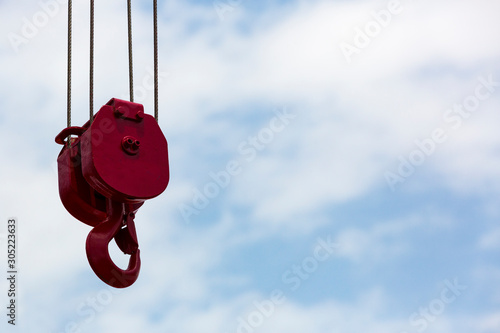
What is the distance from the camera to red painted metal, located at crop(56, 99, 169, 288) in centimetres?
533

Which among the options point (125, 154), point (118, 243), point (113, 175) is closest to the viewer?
point (113, 175)

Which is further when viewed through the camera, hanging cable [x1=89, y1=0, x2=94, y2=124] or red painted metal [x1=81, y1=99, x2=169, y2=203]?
hanging cable [x1=89, y1=0, x2=94, y2=124]

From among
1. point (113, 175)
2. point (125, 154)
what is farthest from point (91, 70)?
point (113, 175)

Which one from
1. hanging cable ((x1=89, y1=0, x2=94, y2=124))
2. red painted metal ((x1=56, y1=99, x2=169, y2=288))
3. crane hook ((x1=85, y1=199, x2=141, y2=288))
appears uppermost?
hanging cable ((x1=89, y1=0, x2=94, y2=124))

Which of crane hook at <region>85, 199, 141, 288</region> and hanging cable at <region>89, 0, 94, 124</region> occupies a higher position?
hanging cable at <region>89, 0, 94, 124</region>

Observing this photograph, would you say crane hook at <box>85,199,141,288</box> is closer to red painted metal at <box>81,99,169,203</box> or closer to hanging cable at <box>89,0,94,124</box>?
red painted metal at <box>81,99,169,203</box>

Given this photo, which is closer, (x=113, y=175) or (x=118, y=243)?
(x=113, y=175)

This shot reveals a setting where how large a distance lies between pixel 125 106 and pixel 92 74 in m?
0.28

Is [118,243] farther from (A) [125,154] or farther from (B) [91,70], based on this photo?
(B) [91,70]

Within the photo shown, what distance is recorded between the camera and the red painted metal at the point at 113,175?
210 inches

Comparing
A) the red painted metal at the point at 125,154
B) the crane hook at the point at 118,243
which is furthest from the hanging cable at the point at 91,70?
the crane hook at the point at 118,243

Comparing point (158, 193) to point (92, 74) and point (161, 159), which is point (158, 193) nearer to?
point (161, 159)

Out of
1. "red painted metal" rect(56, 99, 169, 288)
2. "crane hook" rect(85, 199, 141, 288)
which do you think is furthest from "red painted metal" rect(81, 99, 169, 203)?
"crane hook" rect(85, 199, 141, 288)

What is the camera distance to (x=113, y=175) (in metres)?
5.34
